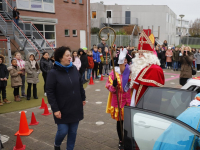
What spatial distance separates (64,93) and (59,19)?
70.4 feet

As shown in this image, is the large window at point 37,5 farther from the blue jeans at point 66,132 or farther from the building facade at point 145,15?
the building facade at point 145,15

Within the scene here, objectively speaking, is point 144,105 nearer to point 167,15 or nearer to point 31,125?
point 31,125

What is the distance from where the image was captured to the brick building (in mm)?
20281

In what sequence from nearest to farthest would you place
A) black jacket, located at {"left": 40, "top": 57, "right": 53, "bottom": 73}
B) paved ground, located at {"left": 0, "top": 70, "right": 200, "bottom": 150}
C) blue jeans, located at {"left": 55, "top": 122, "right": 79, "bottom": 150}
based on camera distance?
blue jeans, located at {"left": 55, "top": 122, "right": 79, "bottom": 150} < paved ground, located at {"left": 0, "top": 70, "right": 200, "bottom": 150} < black jacket, located at {"left": 40, "top": 57, "right": 53, "bottom": 73}

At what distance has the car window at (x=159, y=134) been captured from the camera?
1.91 m

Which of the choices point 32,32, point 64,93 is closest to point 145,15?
point 32,32

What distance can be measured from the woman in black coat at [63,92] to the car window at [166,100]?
1.07m

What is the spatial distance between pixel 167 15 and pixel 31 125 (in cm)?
4236

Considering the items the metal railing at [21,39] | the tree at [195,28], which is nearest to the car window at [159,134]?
the metal railing at [21,39]

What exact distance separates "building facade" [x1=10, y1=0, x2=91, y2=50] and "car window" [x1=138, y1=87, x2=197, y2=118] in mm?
18338

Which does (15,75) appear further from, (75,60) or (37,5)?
(37,5)

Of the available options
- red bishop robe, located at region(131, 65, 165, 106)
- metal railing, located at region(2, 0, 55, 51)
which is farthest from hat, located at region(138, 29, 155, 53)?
metal railing, located at region(2, 0, 55, 51)

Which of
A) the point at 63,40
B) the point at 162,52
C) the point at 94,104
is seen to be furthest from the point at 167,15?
the point at 94,104

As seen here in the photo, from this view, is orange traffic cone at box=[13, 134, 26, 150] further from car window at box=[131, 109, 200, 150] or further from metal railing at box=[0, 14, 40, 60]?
metal railing at box=[0, 14, 40, 60]
